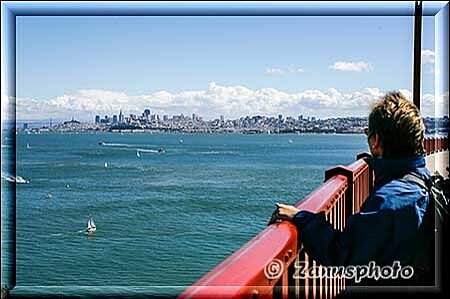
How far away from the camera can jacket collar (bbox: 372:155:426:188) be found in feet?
4.34

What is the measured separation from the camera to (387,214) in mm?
1236

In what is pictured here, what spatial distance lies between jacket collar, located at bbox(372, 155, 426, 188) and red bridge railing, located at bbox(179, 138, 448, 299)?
17cm

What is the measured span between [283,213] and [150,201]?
30300mm

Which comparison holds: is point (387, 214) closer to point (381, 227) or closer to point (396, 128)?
point (381, 227)

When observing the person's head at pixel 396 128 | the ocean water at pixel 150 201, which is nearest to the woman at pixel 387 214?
the person's head at pixel 396 128

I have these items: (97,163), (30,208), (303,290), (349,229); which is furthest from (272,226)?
(97,163)

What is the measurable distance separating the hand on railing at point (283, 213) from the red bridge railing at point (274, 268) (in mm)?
27

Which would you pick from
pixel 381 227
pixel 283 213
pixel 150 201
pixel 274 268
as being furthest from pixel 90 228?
pixel 274 268

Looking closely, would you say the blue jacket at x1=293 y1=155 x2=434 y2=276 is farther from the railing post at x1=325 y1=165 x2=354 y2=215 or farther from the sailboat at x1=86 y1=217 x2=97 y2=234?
the sailboat at x1=86 y1=217 x2=97 y2=234

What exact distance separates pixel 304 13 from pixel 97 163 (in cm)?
3505

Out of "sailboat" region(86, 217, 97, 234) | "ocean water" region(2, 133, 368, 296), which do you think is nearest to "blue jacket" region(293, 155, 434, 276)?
"ocean water" region(2, 133, 368, 296)

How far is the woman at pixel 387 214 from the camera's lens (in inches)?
49.2

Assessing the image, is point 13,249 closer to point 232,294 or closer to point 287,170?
point 232,294

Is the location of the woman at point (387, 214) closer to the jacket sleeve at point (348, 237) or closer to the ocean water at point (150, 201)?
the jacket sleeve at point (348, 237)
